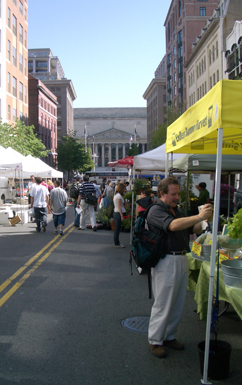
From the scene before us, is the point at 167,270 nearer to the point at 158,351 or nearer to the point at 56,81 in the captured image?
the point at 158,351

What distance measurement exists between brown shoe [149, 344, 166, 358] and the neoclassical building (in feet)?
451

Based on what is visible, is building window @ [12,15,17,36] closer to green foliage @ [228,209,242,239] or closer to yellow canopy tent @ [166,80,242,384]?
yellow canopy tent @ [166,80,242,384]

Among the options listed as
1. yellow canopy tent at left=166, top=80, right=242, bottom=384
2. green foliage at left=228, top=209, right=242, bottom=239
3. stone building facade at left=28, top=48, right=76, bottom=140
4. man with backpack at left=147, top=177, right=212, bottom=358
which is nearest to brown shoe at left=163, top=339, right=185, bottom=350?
man with backpack at left=147, top=177, right=212, bottom=358

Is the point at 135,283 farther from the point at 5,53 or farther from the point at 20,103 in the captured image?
the point at 20,103

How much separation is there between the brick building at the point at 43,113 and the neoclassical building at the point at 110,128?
207ft

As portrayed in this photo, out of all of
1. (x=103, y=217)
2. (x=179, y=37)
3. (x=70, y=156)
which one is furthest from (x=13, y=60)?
Answer: (x=103, y=217)

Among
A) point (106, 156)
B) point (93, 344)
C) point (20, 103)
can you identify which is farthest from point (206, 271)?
point (106, 156)

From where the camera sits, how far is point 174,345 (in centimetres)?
419

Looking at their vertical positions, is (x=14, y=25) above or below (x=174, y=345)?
above

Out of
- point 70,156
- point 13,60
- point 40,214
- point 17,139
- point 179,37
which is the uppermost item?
point 179,37

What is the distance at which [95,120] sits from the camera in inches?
5935

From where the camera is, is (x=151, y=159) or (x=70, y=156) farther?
(x=70, y=156)

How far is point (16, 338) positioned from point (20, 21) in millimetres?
49934

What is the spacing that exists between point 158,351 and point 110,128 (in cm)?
14301
